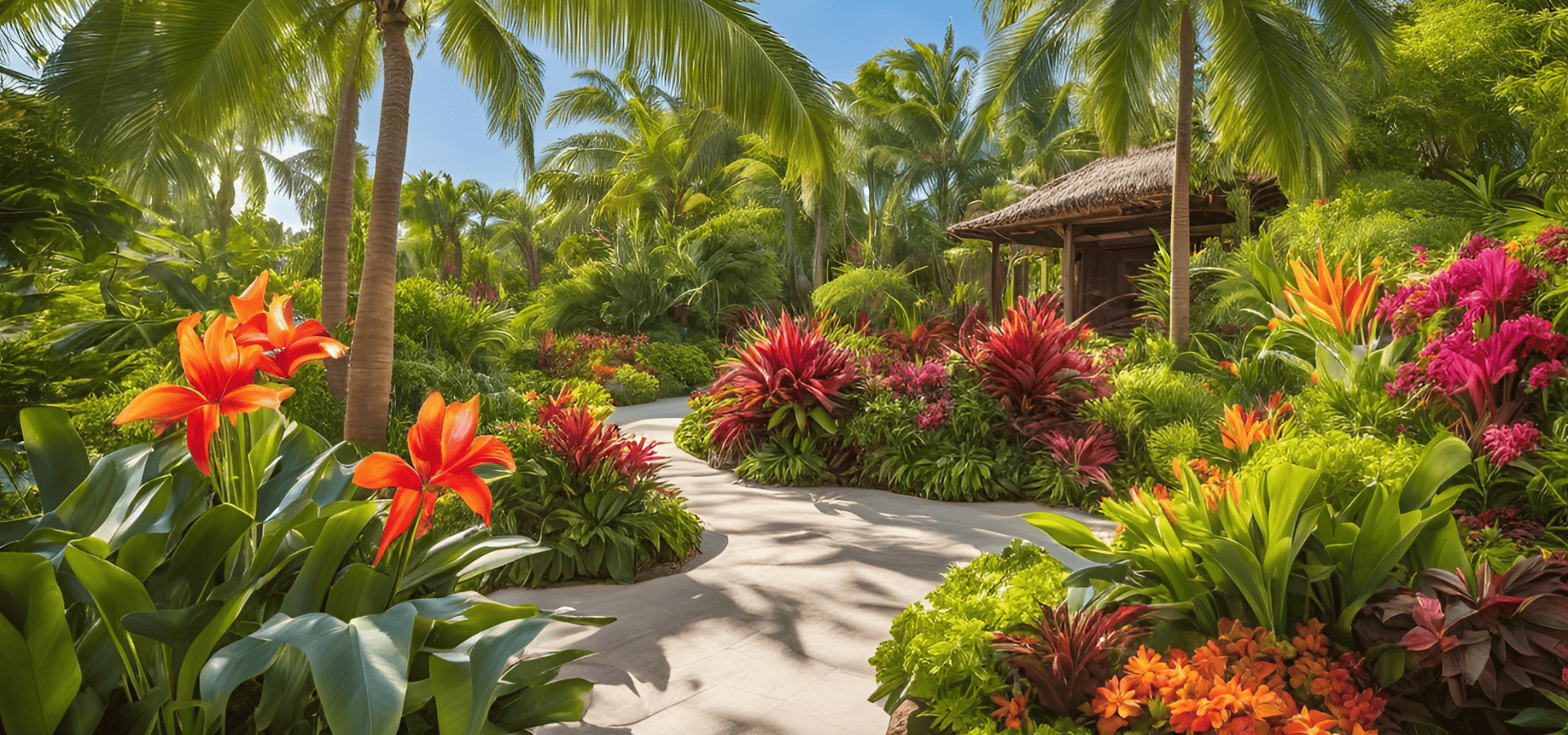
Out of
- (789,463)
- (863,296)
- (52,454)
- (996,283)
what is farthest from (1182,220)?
(863,296)

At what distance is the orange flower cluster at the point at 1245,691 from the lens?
167 cm

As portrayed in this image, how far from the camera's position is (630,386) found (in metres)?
14.1

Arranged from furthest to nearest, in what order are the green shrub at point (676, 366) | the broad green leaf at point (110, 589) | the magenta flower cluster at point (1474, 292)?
the green shrub at point (676, 366) < the magenta flower cluster at point (1474, 292) < the broad green leaf at point (110, 589)

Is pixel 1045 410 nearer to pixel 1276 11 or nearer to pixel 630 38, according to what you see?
pixel 630 38

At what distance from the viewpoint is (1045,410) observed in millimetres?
6742

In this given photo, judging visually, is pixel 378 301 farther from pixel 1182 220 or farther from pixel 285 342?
pixel 1182 220

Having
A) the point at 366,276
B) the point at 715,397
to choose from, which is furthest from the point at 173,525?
the point at 715,397

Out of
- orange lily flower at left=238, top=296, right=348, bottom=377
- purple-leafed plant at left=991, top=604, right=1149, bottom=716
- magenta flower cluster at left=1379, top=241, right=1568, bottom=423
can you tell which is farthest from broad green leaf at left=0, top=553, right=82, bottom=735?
magenta flower cluster at left=1379, top=241, right=1568, bottom=423

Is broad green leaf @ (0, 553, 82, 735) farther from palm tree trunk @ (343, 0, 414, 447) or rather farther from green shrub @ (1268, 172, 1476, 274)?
green shrub @ (1268, 172, 1476, 274)

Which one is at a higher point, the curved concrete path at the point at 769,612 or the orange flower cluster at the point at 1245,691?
the orange flower cluster at the point at 1245,691

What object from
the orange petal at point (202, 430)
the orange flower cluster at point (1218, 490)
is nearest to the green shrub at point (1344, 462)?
the orange flower cluster at point (1218, 490)

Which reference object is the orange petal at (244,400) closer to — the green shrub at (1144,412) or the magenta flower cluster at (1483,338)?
the magenta flower cluster at (1483,338)

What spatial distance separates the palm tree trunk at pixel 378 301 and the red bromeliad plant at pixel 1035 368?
4725 millimetres

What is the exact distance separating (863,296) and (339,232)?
47.4 feet
